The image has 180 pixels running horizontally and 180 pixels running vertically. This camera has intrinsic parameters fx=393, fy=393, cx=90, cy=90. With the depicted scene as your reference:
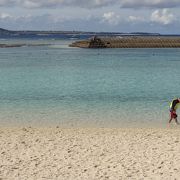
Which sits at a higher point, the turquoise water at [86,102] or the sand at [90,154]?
the sand at [90,154]

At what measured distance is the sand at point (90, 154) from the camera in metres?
11.1

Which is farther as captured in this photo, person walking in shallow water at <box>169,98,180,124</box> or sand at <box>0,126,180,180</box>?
person walking in shallow water at <box>169,98,180,124</box>

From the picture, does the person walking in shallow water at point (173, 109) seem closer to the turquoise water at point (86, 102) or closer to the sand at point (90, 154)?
the turquoise water at point (86, 102)

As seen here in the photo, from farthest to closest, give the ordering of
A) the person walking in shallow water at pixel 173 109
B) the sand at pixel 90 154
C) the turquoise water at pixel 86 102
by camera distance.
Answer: the turquoise water at pixel 86 102 → the person walking in shallow water at pixel 173 109 → the sand at pixel 90 154

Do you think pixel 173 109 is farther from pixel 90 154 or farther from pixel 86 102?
pixel 86 102

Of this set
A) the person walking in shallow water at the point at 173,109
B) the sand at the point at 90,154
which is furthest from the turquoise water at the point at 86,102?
the sand at the point at 90,154

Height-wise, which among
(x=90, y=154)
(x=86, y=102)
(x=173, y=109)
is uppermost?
(x=173, y=109)

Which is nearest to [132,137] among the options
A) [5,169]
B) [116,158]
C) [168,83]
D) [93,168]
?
[116,158]

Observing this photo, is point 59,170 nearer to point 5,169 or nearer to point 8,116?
point 5,169

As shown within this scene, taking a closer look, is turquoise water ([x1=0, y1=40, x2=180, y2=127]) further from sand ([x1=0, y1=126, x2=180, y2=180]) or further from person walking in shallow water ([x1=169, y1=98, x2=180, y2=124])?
sand ([x1=0, y1=126, x2=180, y2=180])

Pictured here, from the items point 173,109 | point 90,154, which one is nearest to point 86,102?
point 173,109

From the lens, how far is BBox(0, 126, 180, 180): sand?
11.1m

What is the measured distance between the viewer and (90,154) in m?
13.1

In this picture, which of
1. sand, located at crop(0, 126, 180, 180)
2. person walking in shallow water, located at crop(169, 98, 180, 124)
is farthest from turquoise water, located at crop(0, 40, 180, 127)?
sand, located at crop(0, 126, 180, 180)
